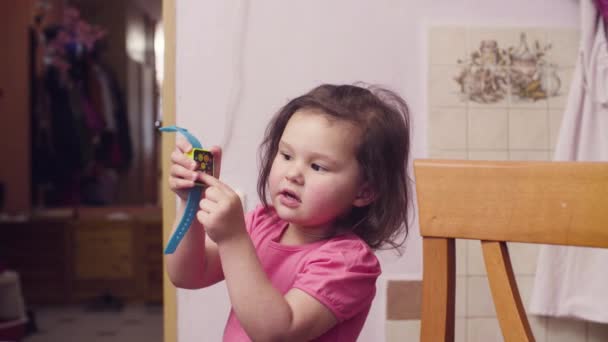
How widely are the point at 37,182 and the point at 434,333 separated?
378cm

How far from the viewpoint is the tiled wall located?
1.62 meters

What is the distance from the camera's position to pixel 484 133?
1635mm

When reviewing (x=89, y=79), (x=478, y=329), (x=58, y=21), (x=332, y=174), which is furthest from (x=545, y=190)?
(x=58, y=21)

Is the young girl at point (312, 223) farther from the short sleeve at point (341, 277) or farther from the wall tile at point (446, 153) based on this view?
the wall tile at point (446, 153)

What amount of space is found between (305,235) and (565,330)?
43.2 inches

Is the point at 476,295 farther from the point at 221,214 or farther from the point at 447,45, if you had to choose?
the point at 221,214

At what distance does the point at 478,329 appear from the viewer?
1651 mm

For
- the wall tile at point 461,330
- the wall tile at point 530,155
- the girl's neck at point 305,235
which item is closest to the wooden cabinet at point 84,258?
the wall tile at point 461,330

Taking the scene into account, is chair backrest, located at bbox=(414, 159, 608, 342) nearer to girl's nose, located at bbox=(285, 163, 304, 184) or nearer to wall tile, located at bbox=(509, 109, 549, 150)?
girl's nose, located at bbox=(285, 163, 304, 184)

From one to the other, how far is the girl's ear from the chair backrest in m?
0.16

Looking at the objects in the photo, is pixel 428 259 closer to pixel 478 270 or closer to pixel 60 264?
pixel 478 270

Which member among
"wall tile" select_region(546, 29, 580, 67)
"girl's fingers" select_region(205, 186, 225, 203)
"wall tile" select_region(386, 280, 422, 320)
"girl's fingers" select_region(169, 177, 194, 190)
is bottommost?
"wall tile" select_region(386, 280, 422, 320)

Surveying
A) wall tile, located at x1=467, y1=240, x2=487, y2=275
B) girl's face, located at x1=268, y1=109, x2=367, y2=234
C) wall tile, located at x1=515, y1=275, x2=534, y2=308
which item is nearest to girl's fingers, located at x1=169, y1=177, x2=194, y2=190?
girl's face, located at x1=268, y1=109, x2=367, y2=234

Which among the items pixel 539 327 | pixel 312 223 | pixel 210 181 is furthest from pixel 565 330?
pixel 210 181
